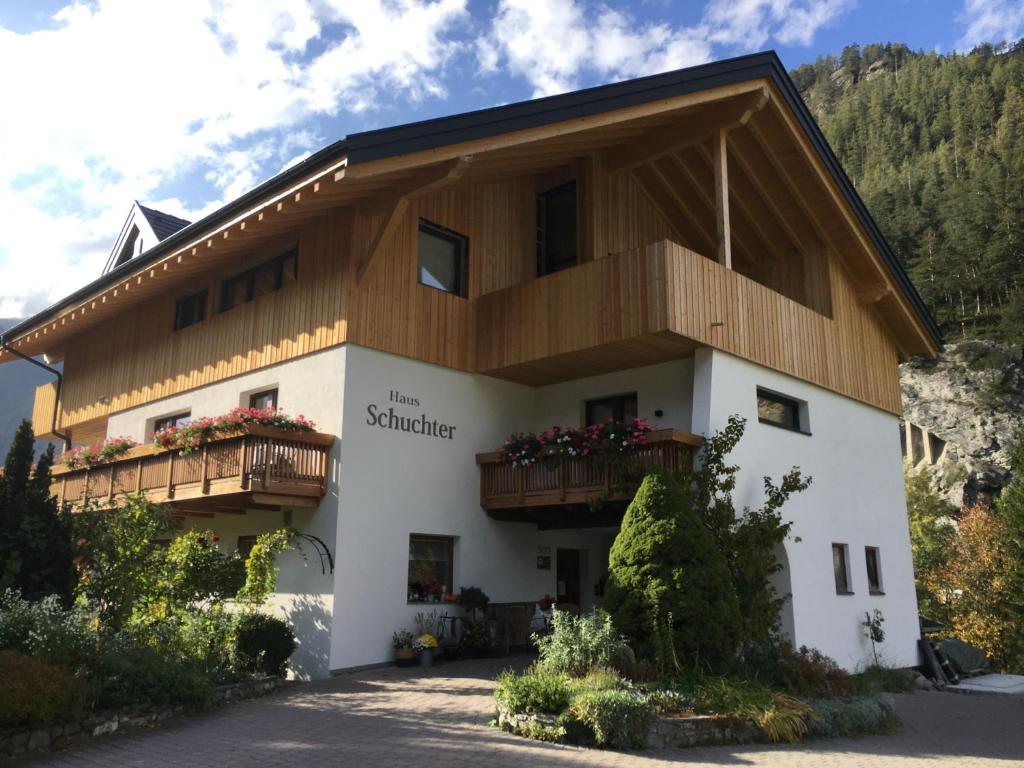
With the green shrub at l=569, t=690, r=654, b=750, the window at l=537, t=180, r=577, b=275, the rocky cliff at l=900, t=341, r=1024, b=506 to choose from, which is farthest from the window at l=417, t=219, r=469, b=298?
the rocky cliff at l=900, t=341, r=1024, b=506

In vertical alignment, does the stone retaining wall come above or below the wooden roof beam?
below

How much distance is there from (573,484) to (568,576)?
4.29 m

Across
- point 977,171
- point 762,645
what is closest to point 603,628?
→ point 762,645

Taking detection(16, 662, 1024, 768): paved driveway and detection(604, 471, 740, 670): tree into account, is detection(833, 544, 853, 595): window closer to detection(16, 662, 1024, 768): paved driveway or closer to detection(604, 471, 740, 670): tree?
detection(16, 662, 1024, 768): paved driveway

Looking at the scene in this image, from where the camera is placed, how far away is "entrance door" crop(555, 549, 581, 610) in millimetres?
17641

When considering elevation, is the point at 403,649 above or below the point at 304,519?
below

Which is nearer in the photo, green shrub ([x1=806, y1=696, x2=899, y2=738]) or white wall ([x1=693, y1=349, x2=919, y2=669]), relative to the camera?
green shrub ([x1=806, y1=696, x2=899, y2=738])

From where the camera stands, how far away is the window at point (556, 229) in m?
17.9

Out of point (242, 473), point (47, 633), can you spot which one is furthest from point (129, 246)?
point (47, 633)

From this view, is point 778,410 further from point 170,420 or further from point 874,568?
Result: point 170,420

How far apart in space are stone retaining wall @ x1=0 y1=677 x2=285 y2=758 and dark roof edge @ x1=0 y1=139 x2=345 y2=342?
24.6 feet

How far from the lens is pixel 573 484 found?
14.4 m

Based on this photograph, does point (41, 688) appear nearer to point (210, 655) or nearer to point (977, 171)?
point (210, 655)

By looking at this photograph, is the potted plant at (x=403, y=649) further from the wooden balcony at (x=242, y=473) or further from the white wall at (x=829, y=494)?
the white wall at (x=829, y=494)
